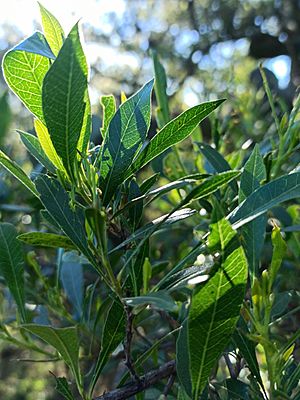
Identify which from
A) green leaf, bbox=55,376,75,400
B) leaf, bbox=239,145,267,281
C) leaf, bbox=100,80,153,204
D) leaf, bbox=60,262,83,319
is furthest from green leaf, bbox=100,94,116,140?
leaf, bbox=60,262,83,319

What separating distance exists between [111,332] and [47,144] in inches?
8.3

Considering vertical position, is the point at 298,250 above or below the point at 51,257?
above

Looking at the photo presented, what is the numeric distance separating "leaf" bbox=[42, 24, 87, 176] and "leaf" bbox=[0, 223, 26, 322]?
229mm

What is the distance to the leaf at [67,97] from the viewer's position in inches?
18.4

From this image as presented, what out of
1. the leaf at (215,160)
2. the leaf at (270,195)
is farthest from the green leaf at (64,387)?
the leaf at (215,160)

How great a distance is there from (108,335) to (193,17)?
16.3 ft

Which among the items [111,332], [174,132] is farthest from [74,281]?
[174,132]

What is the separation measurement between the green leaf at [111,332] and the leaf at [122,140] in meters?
0.12

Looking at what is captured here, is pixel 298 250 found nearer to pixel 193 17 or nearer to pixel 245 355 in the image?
pixel 245 355

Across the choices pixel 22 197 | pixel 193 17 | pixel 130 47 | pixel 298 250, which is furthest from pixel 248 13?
pixel 298 250

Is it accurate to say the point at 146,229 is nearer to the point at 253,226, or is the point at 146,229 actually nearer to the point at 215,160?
the point at 253,226

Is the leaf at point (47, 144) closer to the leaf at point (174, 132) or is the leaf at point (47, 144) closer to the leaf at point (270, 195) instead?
the leaf at point (174, 132)

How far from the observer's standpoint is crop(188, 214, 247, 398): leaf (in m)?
0.47

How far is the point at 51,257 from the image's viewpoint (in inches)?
57.6
